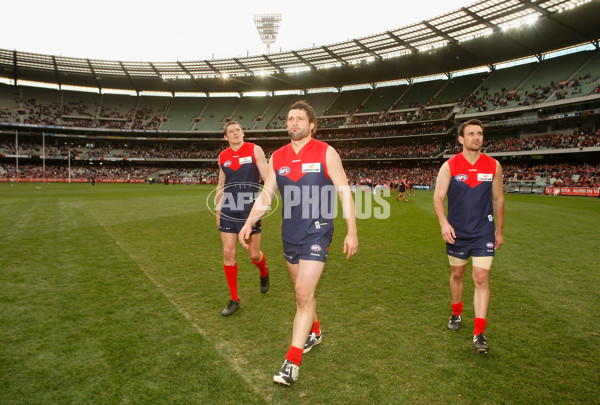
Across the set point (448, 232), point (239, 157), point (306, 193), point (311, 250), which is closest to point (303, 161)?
point (306, 193)

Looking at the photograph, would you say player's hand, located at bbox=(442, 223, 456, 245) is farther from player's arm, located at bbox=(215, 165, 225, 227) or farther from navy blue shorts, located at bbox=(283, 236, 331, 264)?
player's arm, located at bbox=(215, 165, 225, 227)

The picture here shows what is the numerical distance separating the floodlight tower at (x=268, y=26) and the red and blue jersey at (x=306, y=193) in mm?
72789

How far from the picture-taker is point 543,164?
43.0 meters

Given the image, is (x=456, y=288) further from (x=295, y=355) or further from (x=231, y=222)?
(x=231, y=222)

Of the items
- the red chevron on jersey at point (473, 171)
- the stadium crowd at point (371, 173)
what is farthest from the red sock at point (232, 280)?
the stadium crowd at point (371, 173)

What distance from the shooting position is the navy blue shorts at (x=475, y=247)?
4031 millimetres

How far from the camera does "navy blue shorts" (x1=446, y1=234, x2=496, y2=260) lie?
13.2 feet

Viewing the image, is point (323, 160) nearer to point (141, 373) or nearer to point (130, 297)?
point (141, 373)

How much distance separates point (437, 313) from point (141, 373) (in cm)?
384

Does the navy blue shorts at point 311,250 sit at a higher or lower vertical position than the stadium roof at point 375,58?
lower

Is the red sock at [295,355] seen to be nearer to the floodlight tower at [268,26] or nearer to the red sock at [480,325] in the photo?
the red sock at [480,325]

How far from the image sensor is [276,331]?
4207 millimetres

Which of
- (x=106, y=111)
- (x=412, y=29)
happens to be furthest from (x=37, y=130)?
(x=412, y=29)

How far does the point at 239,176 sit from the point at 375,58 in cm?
5426
